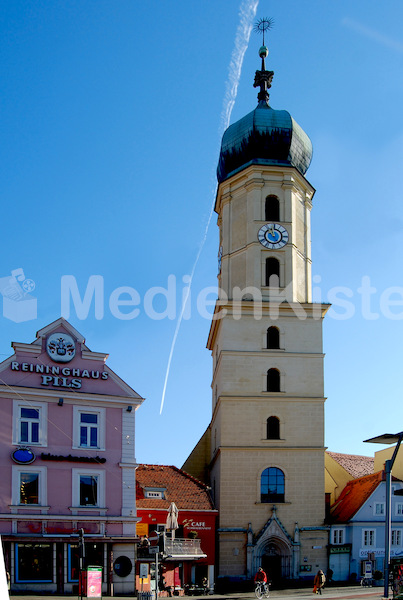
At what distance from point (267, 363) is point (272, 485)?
23.7 ft

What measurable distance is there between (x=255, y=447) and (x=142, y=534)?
9.68 metres

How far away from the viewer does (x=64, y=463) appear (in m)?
38.3

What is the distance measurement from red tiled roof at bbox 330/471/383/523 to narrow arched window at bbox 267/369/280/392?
819 centimetres

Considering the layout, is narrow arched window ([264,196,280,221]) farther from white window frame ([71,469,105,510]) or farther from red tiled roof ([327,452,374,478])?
white window frame ([71,469,105,510])

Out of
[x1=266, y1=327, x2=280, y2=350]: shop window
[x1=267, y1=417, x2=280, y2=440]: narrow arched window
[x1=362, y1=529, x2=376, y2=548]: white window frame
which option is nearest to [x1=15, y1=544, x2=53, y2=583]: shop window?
[x1=267, y1=417, x2=280, y2=440]: narrow arched window

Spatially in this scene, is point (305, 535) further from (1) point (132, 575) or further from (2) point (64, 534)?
(2) point (64, 534)

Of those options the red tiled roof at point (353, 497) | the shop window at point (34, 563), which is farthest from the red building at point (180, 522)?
the red tiled roof at point (353, 497)

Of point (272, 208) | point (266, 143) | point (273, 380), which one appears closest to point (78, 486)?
point (273, 380)

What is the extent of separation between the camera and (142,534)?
4412cm

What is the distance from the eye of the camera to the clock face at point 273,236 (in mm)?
54000

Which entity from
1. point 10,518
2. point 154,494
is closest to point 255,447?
point 154,494

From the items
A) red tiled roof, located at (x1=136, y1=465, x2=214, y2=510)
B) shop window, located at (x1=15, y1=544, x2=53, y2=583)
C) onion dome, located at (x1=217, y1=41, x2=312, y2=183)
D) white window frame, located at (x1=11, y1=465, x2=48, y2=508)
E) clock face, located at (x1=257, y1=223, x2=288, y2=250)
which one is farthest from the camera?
onion dome, located at (x1=217, y1=41, x2=312, y2=183)

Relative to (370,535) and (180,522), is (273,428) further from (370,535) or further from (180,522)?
(180,522)

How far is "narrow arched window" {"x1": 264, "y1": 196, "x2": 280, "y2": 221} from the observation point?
181 feet
